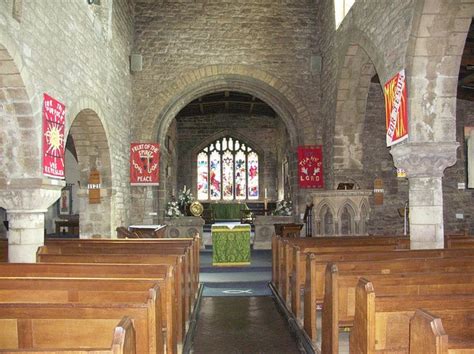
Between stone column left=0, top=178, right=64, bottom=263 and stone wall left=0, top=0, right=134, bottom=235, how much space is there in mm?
158

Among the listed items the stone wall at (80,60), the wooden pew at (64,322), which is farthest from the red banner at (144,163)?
the wooden pew at (64,322)

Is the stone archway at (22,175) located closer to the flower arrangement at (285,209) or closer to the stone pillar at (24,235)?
the stone pillar at (24,235)

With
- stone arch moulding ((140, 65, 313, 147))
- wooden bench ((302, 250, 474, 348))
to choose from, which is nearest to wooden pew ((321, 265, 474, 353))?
wooden bench ((302, 250, 474, 348))

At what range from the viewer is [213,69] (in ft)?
40.2

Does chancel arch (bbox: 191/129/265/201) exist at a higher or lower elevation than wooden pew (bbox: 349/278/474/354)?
higher

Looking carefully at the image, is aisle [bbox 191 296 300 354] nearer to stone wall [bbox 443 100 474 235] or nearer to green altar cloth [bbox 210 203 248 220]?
stone wall [bbox 443 100 474 235]

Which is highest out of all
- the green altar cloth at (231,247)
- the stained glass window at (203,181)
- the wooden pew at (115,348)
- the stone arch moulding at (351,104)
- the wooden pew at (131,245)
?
the stone arch moulding at (351,104)

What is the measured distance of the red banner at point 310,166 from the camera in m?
11.7

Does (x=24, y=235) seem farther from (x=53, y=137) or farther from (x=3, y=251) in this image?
(x=53, y=137)

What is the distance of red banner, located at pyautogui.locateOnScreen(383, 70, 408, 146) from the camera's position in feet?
20.7

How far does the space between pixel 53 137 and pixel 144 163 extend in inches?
217

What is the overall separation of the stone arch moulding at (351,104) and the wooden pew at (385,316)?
25.1 feet

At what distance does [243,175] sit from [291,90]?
9033mm

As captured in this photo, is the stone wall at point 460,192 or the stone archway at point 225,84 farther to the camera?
the stone wall at point 460,192
